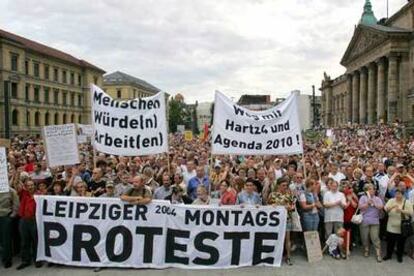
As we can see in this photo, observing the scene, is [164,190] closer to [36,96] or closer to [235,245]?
[235,245]

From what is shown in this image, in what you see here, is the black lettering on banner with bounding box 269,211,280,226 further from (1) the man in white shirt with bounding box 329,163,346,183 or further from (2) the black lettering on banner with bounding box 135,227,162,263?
(1) the man in white shirt with bounding box 329,163,346,183

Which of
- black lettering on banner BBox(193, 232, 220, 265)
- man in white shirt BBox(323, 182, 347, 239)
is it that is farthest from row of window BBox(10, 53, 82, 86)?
man in white shirt BBox(323, 182, 347, 239)

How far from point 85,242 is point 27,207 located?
1.22m

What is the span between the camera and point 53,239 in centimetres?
938

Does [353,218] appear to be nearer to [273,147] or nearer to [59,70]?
[273,147]

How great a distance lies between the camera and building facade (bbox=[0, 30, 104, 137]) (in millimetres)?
74238

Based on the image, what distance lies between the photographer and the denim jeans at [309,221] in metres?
9.98

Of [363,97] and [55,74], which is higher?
[55,74]

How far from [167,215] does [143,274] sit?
1.11 meters

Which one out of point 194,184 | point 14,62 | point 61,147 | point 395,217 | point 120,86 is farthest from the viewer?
point 120,86

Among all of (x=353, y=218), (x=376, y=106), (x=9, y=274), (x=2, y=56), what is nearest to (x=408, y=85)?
(x=376, y=106)

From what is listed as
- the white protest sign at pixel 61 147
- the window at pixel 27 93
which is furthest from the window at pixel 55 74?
the white protest sign at pixel 61 147

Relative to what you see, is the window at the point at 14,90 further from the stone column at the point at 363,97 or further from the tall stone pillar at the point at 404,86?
the tall stone pillar at the point at 404,86

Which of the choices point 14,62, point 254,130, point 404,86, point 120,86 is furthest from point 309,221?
point 120,86
